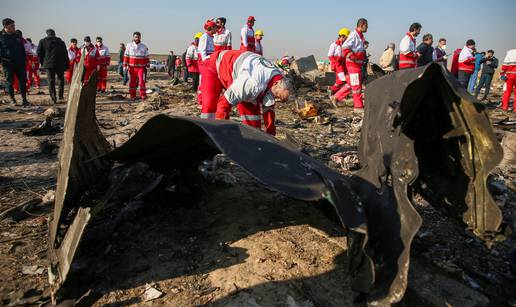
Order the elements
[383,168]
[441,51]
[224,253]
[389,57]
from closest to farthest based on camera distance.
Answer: [383,168], [224,253], [441,51], [389,57]

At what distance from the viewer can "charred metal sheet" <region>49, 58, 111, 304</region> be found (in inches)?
76.9

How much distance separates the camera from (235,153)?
5.51 feet

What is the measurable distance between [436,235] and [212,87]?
2705 millimetres

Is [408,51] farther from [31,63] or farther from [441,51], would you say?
[31,63]

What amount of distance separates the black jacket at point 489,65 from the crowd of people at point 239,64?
3 centimetres

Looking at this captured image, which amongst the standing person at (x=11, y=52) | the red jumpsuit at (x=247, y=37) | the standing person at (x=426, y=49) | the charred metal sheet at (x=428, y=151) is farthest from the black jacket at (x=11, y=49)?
the standing person at (x=426, y=49)

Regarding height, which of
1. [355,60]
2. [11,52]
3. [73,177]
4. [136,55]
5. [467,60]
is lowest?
[73,177]

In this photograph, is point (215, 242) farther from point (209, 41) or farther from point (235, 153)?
point (209, 41)

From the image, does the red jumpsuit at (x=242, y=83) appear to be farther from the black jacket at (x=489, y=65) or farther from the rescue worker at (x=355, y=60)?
the black jacket at (x=489, y=65)

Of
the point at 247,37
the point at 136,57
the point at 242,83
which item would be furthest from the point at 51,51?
the point at 242,83

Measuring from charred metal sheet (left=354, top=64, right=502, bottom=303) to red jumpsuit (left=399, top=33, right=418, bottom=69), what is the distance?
653 centimetres

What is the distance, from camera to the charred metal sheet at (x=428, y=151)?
5.35ft

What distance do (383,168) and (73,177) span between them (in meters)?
1.85

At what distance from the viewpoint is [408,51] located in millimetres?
7812
